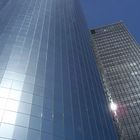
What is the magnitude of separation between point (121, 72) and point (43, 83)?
104259mm

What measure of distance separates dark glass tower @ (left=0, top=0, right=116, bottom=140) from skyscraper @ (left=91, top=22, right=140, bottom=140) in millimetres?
39635

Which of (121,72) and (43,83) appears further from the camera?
(121,72)

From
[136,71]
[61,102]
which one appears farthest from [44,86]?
[136,71]

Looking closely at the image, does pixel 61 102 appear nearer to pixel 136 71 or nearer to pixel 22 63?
pixel 22 63

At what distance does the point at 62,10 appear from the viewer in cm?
6988

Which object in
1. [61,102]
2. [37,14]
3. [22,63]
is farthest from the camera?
[37,14]

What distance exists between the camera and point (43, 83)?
34.4 meters

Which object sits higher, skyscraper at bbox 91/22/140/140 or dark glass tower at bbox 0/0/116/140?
skyscraper at bbox 91/22/140/140

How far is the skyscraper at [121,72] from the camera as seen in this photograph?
337ft

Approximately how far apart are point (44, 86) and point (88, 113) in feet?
26.9

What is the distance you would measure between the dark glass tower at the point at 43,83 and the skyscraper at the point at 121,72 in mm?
39635

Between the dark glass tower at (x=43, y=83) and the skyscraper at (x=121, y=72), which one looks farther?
the skyscraper at (x=121, y=72)

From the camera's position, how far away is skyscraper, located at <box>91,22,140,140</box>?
337 ft

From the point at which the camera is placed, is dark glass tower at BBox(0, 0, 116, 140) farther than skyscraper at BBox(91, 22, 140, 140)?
No
